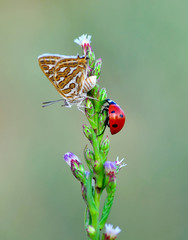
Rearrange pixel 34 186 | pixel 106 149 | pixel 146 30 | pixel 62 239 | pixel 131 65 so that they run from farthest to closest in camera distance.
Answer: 1. pixel 146 30
2. pixel 131 65
3. pixel 34 186
4. pixel 62 239
5. pixel 106 149

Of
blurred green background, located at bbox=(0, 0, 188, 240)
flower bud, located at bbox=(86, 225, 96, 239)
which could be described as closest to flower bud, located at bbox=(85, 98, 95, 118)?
flower bud, located at bbox=(86, 225, 96, 239)

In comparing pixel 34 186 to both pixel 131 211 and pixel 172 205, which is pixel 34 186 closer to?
pixel 131 211

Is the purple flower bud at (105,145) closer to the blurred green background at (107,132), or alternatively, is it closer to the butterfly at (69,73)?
the butterfly at (69,73)

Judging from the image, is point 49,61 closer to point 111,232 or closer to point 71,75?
point 71,75

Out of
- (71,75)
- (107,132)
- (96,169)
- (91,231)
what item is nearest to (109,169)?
(96,169)

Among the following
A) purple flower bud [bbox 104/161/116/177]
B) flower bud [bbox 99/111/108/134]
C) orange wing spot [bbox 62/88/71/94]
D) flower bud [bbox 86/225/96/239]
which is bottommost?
flower bud [bbox 86/225/96/239]

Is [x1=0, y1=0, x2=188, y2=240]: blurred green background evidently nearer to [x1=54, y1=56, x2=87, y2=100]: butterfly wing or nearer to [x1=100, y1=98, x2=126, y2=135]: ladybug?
[x1=100, y1=98, x2=126, y2=135]: ladybug

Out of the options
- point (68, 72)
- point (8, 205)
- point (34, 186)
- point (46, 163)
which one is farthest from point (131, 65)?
point (68, 72)
